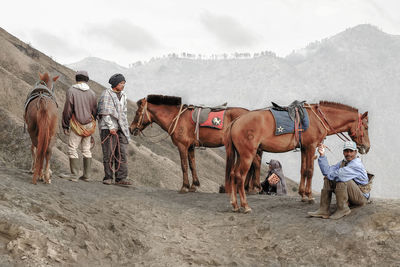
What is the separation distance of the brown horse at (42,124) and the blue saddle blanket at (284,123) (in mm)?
4677

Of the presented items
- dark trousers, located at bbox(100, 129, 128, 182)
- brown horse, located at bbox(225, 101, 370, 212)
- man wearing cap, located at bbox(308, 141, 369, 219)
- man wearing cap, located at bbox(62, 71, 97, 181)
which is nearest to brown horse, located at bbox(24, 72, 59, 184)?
man wearing cap, located at bbox(62, 71, 97, 181)

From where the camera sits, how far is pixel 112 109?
34.3 ft

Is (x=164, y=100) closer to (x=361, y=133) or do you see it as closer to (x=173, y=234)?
(x=173, y=234)

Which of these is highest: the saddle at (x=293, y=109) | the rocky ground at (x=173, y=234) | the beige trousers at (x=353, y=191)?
the saddle at (x=293, y=109)

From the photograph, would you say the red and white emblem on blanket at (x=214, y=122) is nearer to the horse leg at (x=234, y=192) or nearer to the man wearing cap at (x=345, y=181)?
the horse leg at (x=234, y=192)

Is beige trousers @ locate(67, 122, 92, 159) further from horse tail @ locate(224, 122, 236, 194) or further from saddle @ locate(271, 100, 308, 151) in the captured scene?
saddle @ locate(271, 100, 308, 151)

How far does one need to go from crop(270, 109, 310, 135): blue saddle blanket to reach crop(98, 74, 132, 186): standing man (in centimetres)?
396

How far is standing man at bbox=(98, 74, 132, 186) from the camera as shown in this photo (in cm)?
1046

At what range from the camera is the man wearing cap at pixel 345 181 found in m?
7.29

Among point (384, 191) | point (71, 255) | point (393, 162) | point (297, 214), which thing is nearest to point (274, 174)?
point (297, 214)

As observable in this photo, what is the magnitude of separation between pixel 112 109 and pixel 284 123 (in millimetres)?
4304

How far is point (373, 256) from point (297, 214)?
76.9 inches

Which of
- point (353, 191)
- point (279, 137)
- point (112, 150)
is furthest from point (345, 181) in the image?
point (112, 150)

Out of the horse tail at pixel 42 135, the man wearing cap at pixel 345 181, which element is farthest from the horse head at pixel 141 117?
the man wearing cap at pixel 345 181
